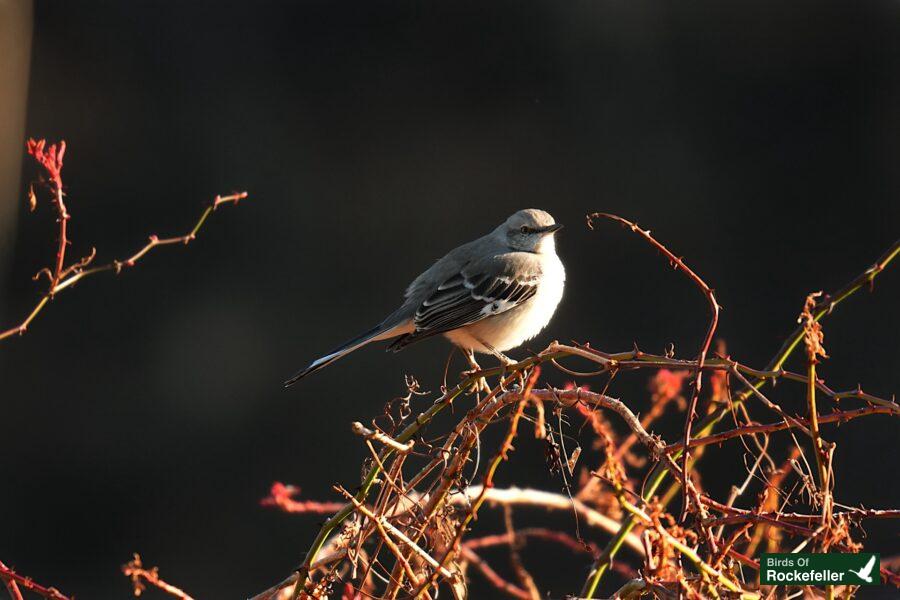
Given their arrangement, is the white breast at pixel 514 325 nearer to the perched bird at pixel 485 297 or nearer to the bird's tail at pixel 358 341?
the perched bird at pixel 485 297

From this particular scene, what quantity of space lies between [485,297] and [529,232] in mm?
399

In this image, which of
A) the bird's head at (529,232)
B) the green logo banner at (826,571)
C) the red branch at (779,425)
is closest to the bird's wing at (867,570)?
the green logo banner at (826,571)

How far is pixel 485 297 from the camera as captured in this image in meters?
3.31

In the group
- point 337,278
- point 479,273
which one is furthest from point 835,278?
point 337,278

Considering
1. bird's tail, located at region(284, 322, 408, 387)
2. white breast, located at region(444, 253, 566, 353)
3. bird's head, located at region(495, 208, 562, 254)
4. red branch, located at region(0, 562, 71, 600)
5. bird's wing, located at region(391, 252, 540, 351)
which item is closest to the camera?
red branch, located at region(0, 562, 71, 600)

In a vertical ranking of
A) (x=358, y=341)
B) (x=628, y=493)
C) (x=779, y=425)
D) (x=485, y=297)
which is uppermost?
(x=779, y=425)

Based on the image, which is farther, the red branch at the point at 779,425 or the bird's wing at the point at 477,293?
the bird's wing at the point at 477,293

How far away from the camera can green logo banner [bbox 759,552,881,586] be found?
118cm

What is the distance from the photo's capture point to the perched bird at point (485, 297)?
3.24 metres

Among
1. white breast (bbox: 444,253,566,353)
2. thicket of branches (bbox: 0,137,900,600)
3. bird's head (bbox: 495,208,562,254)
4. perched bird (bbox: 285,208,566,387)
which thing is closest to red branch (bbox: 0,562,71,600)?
thicket of branches (bbox: 0,137,900,600)

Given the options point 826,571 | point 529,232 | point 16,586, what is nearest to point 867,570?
point 826,571

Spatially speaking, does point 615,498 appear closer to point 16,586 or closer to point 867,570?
point 867,570

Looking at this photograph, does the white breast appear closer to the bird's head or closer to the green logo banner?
the bird's head

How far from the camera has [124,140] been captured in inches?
196
